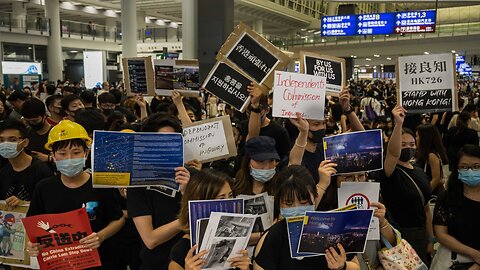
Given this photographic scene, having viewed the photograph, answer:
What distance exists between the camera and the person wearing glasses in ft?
11.9

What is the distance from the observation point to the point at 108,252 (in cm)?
346

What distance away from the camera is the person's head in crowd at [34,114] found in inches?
195

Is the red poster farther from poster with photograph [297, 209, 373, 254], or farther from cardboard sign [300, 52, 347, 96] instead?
cardboard sign [300, 52, 347, 96]

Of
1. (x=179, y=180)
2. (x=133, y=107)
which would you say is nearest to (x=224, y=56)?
(x=179, y=180)

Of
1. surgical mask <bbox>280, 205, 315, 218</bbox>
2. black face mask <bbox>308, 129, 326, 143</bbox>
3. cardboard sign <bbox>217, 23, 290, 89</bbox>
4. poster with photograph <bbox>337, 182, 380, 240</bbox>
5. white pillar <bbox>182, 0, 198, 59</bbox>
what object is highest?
white pillar <bbox>182, 0, 198, 59</bbox>

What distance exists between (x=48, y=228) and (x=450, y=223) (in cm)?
279

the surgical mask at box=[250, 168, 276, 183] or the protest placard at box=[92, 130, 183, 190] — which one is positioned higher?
the protest placard at box=[92, 130, 183, 190]

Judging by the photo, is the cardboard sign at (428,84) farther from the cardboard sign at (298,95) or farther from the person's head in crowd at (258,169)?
the person's head in crowd at (258,169)

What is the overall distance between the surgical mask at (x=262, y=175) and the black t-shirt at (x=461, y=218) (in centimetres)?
132

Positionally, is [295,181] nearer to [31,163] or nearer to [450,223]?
[450,223]

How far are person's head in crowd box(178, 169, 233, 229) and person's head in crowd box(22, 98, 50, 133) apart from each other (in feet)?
10.2

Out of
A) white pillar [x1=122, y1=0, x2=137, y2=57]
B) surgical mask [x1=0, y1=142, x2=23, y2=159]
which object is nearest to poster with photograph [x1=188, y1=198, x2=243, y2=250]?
surgical mask [x1=0, y1=142, x2=23, y2=159]

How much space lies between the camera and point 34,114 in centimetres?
499

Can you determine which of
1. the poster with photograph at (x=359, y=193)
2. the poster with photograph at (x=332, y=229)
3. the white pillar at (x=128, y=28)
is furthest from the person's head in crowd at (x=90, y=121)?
the white pillar at (x=128, y=28)
